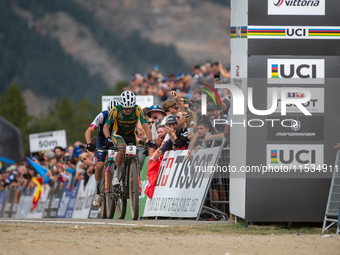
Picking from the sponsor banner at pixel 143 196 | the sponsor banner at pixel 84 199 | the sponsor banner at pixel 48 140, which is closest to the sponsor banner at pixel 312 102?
the sponsor banner at pixel 143 196

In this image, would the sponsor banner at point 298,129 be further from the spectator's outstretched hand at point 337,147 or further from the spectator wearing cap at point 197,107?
the spectator wearing cap at point 197,107

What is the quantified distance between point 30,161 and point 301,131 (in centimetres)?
1492

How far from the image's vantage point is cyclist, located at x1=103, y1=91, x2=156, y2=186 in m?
10.6

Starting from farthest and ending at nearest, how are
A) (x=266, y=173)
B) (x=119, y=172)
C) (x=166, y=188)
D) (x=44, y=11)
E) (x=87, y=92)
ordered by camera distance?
(x=44, y=11), (x=87, y=92), (x=166, y=188), (x=119, y=172), (x=266, y=173)

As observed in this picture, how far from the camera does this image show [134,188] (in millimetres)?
10195

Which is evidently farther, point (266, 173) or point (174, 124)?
point (174, 124)

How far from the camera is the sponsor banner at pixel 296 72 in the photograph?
7.98 meters

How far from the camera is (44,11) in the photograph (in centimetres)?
15962

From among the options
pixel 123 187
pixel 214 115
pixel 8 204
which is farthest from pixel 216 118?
pixel 8 204

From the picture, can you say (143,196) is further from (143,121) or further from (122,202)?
(143,121)

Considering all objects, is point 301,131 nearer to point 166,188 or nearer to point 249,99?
point 249,99

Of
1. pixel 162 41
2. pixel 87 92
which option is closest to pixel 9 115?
pixel 87 92

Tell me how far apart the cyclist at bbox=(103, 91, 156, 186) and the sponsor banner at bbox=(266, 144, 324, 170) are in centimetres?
297

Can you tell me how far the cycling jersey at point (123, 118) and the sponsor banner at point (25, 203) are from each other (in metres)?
11.5
